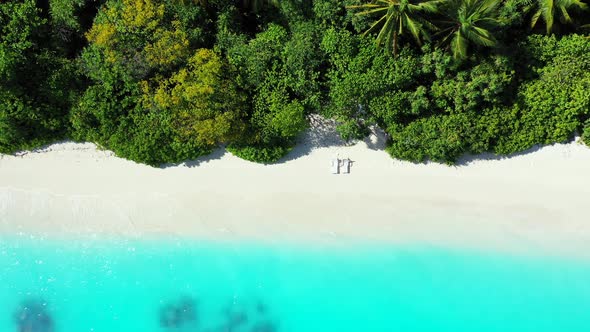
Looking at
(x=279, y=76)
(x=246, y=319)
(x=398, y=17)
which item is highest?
(x=398, y=17)

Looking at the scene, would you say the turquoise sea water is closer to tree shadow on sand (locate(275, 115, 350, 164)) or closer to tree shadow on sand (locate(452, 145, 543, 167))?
tree shadow on sand (locate(452, 145, 543, 167))

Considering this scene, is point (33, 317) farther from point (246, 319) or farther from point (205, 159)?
point (205, 159)

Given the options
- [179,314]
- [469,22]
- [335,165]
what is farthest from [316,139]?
[179,314]

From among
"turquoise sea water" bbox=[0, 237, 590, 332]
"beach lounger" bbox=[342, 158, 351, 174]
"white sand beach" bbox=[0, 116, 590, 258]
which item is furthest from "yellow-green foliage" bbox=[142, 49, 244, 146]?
"turquoise sea water" bbox=[0, 237, 590, 332]

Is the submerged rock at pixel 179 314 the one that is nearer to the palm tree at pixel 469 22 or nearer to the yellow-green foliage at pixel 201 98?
the yellow-green foliage at pixel 201 98

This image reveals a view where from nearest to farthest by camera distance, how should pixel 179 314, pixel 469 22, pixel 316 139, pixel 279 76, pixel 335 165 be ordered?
1. pixel 469 22
2. pixel 279 76
3. pixel 335 165
4. pixel 316 139
5. pixel 179 314

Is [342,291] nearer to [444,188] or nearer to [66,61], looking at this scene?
[444,188]
